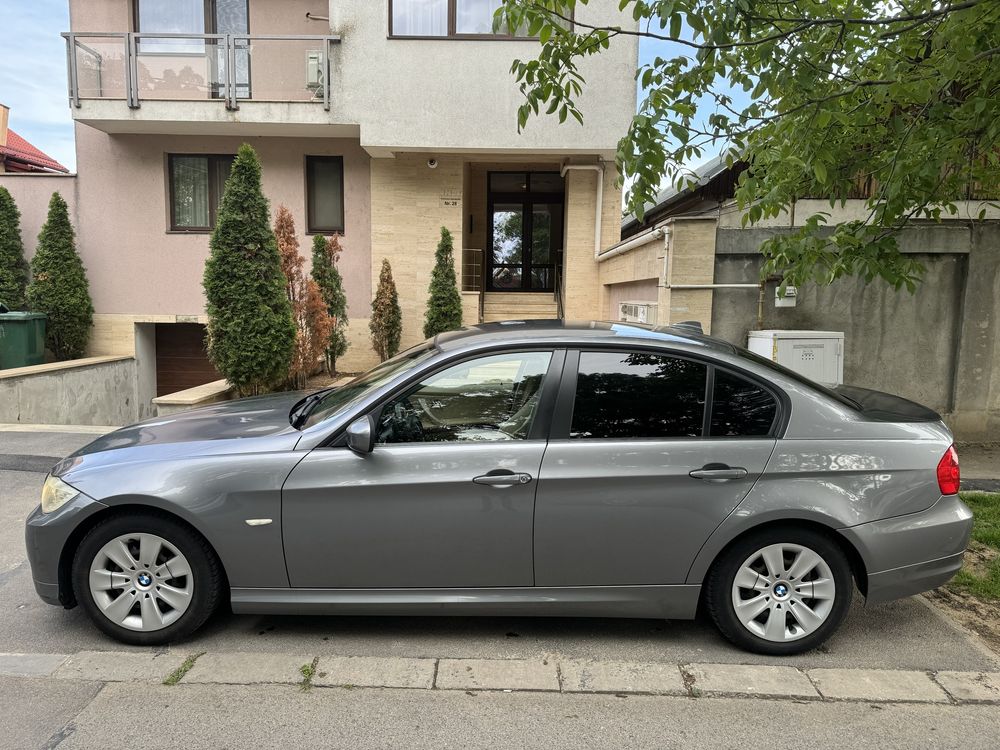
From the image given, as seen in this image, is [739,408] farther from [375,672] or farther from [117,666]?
[117,666]

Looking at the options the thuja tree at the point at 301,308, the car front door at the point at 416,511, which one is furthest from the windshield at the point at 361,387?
the thuja tree at the point at 301,308

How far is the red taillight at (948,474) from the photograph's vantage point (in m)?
3.43

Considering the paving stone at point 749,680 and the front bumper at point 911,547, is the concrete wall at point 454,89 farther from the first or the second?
the paving stone at point 749,680

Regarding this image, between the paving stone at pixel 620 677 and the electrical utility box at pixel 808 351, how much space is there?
4.41 meters

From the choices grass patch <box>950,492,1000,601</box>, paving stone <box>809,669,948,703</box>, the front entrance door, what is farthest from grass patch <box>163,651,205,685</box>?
the front entrance door

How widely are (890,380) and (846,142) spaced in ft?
11.2

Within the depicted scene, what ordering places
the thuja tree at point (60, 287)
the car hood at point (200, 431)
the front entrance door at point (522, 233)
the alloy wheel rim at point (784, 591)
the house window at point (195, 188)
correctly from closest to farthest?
1. the alloy wheel rim at point (784, 591)
2. the car hood at point (200, 431)
3. the thuja tree at point (60, 287)
4. the house window at point (195, 188)
5. the front entrance door at point (522, 233)

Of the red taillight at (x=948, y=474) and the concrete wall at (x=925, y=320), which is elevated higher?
the concrete wall at (x=925, y=320)

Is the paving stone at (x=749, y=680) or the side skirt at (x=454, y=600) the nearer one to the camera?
the paving stone at (x=749, y=680)

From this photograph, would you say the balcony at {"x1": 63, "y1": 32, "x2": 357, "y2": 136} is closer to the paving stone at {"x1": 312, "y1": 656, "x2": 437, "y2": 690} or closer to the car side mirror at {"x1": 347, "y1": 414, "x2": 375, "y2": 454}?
the car side mirror at {"x1": 347, "y1": 414, "x2": 375, "y2": 454}

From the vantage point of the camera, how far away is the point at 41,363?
12305mm

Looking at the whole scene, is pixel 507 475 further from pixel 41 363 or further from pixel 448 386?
pixel 41 363

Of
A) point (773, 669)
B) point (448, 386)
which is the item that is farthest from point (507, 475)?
point (773, 669)

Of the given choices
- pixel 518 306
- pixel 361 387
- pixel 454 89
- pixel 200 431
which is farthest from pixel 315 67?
pixel 200 431
